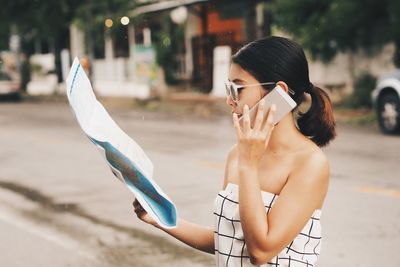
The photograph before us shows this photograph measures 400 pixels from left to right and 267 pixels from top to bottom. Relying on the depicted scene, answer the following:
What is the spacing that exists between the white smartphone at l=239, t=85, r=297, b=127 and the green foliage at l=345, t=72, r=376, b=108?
49.3ft

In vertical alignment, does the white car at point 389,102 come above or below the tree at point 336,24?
below

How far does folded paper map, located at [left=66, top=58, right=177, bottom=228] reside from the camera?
1.70 meters

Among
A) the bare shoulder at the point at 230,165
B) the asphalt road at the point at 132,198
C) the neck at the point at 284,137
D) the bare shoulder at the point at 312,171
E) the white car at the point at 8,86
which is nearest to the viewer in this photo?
the bare shoulder at the point at 312,171

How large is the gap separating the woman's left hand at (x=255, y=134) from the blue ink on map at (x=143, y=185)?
0.25m

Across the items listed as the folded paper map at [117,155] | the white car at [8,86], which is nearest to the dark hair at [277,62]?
the folded paper map at [117,155]

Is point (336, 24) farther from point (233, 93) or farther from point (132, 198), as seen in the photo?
point (233, 93)

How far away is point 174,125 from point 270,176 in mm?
13456

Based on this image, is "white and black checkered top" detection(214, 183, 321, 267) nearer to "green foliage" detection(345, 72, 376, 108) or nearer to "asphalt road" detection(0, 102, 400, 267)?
"asphalt road" detection(0, 102, 400, 267)

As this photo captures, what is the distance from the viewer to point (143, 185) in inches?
68.6

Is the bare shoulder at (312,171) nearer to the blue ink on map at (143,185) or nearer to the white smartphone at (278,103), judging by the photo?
the white smartphone at (278,103)

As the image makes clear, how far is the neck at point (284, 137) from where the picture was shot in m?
1.97

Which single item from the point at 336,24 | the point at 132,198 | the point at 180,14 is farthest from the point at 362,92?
the point at 132,198

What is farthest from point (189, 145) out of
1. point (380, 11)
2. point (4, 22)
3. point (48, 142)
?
point (4, 22)

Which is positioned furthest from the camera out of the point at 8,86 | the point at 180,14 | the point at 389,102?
the point at 8,86
